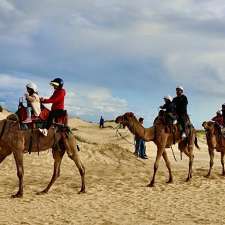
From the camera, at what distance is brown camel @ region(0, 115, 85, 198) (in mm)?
13789

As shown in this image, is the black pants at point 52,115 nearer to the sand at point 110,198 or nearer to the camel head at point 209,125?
the sand at point 110,198

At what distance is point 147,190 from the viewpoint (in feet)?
51.3

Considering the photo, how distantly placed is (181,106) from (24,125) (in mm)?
6131

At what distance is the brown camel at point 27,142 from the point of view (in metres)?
A: 13.8

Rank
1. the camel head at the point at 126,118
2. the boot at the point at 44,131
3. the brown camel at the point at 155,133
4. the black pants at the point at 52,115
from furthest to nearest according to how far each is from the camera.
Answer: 1. the brown camel at the point at 155,133
2. the camel head at the point at 126,118
3. the black pants at the point at 52,115
4. the boot at the point at 44,131

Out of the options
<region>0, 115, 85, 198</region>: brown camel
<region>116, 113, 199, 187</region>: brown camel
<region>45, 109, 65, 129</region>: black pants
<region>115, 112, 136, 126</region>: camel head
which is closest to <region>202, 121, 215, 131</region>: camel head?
<region>116, 113, 199, 187</region>: brown camel

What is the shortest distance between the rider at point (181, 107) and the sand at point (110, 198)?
1979mm

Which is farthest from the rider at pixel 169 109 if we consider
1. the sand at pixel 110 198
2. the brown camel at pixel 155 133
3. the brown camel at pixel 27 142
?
the brown camel at pixel 27 142

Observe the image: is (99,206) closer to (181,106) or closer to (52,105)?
(52,105)

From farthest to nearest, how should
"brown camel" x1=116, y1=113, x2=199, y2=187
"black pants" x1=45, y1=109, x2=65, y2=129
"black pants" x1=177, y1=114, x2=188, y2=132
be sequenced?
"black pants" x1=177, y1=114, x2=188, y2=132, "brown camel" x1=116, y1=113, x2=199, y2=187, "black pants" x1=45, y1=109, x2=65, y2=129

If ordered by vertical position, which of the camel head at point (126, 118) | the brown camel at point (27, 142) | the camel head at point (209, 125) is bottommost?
the brown camel at point (27, 142)

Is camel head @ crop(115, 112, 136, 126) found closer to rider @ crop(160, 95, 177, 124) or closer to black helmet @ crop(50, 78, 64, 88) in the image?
rider @ crop(160, 95, 177, 124)

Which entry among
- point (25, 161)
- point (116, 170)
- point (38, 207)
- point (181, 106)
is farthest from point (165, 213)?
point (25, 161)

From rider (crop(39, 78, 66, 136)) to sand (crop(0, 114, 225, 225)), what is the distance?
2.12 m
